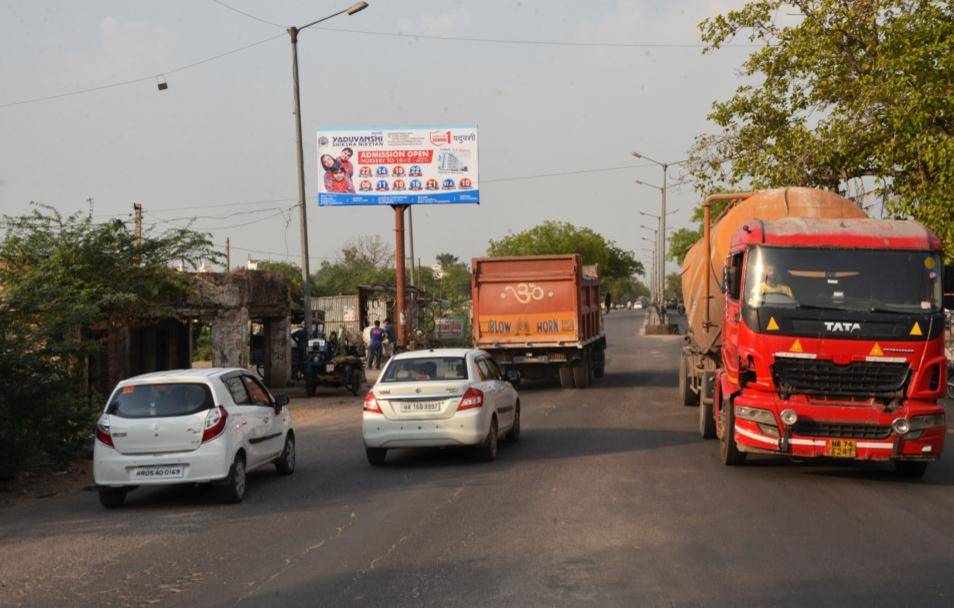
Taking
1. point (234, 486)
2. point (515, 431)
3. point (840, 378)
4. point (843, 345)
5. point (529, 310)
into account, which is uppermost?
point (529, 310)

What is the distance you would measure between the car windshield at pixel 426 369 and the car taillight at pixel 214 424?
2.98 meters

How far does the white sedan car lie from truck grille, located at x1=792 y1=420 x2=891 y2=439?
3992 mm

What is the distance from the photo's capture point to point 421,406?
42.6ft

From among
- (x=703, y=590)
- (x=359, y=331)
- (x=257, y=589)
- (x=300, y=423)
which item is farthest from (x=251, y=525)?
(x=359, y=331)

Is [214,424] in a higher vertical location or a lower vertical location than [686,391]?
higher

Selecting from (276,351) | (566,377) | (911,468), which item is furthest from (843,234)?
(276,351)

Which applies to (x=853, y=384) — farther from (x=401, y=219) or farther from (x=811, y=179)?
(x=401, y=219)

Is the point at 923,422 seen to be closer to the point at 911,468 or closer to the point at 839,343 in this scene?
the point at 911,468

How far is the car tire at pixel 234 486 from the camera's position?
1077 centimetres

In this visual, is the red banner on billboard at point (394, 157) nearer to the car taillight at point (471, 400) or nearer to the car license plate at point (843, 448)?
the car taillight at point (471, 400)

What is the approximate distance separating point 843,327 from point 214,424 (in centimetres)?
681

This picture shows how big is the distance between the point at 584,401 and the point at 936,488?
11.3 m

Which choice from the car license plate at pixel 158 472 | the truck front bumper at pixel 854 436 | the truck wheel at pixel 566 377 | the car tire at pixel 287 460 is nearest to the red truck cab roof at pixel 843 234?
the truck front bumper at pixel 854 436

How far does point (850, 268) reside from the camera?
11.4 meters
